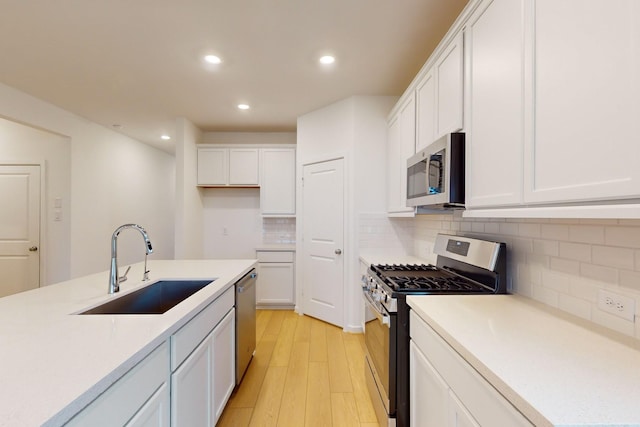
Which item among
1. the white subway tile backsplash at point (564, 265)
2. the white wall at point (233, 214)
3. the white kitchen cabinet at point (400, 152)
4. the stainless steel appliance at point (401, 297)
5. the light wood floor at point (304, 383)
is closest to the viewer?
the white subway tile backsplash at point (564, 265)

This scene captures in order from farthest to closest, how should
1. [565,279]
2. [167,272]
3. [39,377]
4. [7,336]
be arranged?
1. [167,272]
2. [565,279]
3. [7,336]
4. [39,377]

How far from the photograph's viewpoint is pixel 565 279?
1218 millimetres

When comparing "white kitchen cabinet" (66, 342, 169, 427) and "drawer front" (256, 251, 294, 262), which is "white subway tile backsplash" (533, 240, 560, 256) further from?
"drawer front" (256, 251, 294, 262)

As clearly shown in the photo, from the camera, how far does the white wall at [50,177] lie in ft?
12.3

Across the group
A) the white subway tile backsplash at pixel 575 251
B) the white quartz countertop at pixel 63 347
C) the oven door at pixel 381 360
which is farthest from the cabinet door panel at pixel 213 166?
the white subway tile backsplash at pixel 575 251

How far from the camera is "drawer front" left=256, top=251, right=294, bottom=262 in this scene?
13.3 feet

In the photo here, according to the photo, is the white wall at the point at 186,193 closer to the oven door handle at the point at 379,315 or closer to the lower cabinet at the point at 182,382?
the lower cabinet at the point at 182,382

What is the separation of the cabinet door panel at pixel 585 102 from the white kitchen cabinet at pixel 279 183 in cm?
339

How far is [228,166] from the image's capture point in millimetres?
4285

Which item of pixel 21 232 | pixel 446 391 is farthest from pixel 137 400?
pixel 21 232

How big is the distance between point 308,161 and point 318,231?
0.91m

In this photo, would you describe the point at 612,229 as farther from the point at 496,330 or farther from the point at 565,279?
the point at 496,330

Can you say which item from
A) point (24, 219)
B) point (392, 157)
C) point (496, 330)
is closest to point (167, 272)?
point (496, 330)

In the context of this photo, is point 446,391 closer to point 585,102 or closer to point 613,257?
point 613,257
